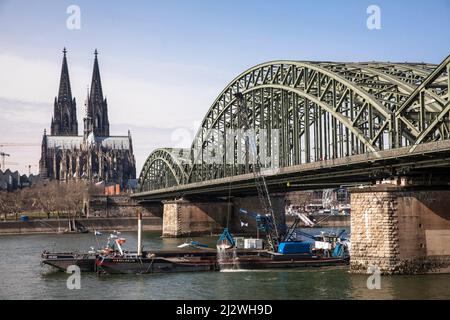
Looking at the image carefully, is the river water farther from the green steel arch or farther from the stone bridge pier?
the green steel arch

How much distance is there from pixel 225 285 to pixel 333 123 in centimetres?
2460

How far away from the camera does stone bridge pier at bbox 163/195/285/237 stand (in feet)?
400

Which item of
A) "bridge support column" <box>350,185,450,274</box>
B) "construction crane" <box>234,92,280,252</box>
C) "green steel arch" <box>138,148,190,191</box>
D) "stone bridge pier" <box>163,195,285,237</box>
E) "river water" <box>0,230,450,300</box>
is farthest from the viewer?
"green steel arch" <box>138,148,190,191</box>

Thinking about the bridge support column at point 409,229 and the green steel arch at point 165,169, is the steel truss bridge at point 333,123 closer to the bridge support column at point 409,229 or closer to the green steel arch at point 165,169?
the bridge support column at point 409,229

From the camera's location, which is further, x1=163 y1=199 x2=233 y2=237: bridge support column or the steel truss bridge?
x1=163 y1=199 x2=233 y2=237: bridge support column

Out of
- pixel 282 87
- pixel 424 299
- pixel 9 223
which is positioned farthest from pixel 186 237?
pixel 424 299

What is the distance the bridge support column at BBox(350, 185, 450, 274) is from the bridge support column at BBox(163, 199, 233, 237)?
2738 inches

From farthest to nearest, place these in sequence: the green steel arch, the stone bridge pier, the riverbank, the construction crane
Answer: the green steel arch, the riverbank, the stone bridge pier, the construction crane

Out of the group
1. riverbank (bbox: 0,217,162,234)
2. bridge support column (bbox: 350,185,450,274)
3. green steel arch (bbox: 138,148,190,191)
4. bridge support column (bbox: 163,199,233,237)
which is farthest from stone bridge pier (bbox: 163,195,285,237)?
bridge support column (bbox: 350,185,450,274)

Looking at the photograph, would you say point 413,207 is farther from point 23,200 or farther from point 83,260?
point 23,200

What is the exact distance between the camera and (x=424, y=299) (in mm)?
42844

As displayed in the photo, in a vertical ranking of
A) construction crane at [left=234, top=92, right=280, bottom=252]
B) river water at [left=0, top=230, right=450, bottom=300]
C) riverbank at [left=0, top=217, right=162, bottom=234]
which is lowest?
river water at [left=0, top=230, right=450, bottom=300]

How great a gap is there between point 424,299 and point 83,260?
3240cm

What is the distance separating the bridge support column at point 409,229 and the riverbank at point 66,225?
316ft
